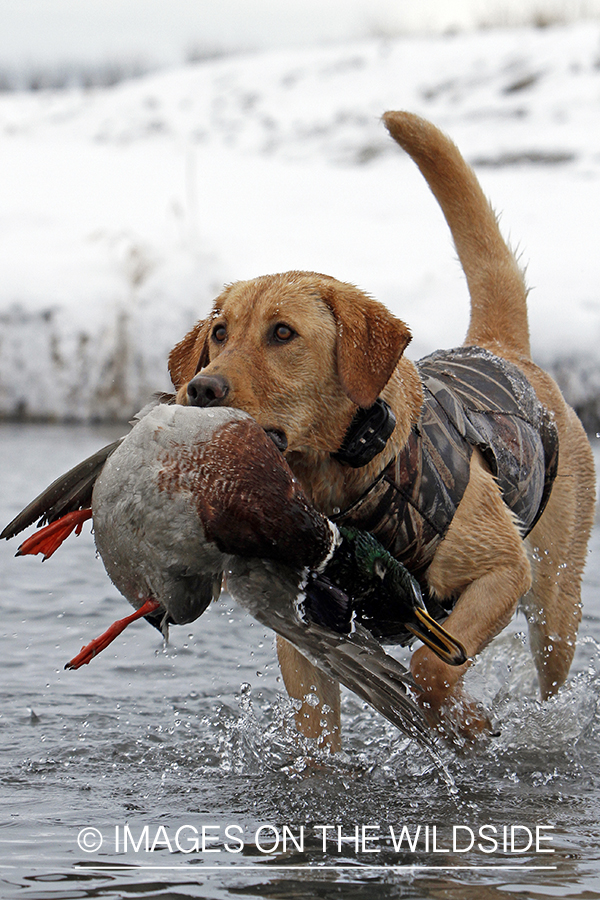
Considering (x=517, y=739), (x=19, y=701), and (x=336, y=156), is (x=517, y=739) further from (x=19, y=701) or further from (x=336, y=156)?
(x=336, y=156)

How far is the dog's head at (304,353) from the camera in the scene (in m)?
3.08

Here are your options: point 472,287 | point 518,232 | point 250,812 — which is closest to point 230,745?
point 250,812

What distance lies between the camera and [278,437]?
3.06m

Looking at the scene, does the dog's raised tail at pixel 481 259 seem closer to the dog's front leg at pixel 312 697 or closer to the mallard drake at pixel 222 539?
the dog's front leg at pixel 312 697

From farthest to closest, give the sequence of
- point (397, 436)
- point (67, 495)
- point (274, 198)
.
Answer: point (274, 198) < point (397, 436) < point (67, 495)

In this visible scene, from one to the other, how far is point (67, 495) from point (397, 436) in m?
1.01

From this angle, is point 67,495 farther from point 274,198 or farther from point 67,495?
point 274,198

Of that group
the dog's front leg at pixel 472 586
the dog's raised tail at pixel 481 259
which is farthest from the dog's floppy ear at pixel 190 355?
the dog's raised tail at pixel 481 259

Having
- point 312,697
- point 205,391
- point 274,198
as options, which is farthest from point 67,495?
point 274,198

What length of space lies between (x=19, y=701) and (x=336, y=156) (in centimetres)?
1415

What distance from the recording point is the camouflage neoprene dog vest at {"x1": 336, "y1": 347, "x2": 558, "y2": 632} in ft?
10.9

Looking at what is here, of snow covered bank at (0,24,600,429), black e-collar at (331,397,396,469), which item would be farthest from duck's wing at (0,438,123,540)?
snow covered bank at (0,24,600,429)

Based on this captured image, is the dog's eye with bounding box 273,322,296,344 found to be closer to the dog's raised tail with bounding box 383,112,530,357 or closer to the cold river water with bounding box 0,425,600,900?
the cold river water with bounding box 0,425,600,900

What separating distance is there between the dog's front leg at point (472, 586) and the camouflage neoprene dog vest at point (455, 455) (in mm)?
66
